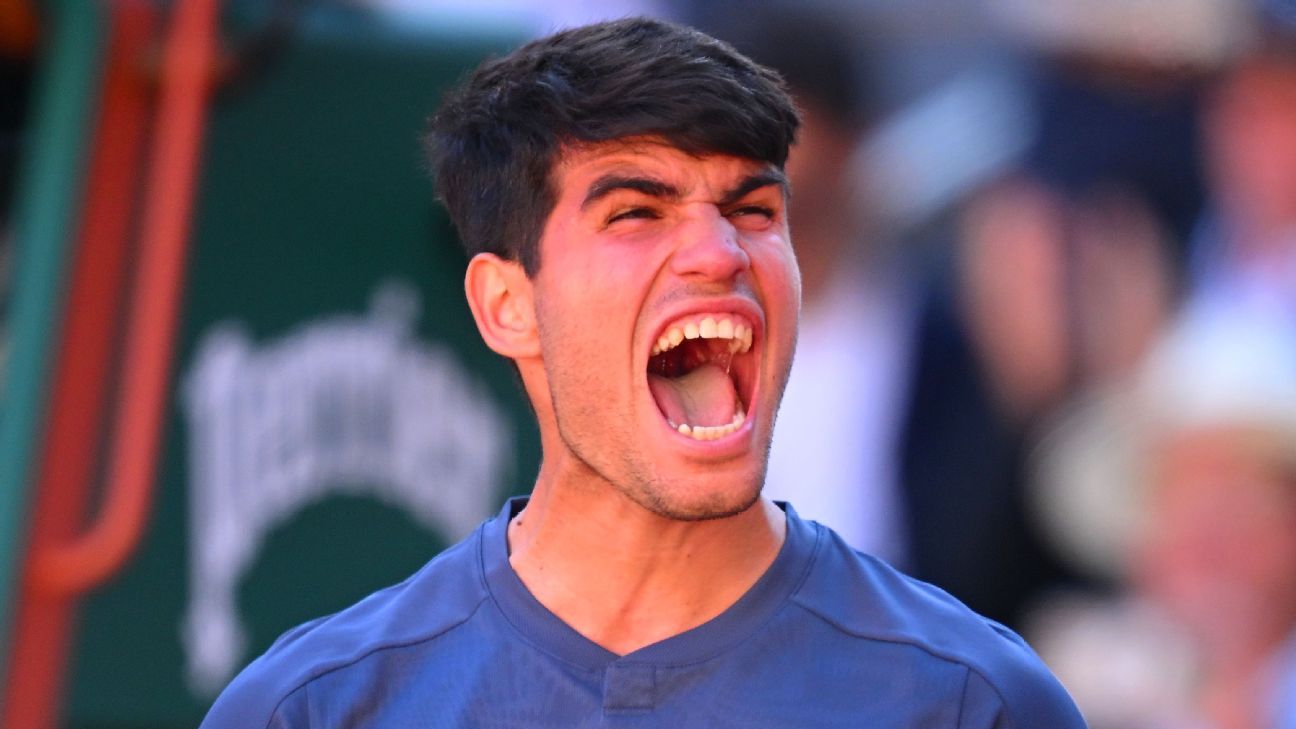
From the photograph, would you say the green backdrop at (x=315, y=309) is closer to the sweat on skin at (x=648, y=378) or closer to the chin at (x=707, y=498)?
the sweat on skin at (x=648, y=378)

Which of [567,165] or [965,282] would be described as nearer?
[567,165]

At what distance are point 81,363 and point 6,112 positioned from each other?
46cm

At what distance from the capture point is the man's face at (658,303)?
7.48 ft

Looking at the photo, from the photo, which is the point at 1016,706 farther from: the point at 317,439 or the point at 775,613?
the point at 317,439

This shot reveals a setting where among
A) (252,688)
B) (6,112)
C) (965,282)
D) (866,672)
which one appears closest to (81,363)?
(6,112)

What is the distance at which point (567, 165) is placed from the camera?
2357 millimetres

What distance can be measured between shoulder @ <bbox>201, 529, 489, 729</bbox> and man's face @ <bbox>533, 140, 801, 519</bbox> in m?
0.22

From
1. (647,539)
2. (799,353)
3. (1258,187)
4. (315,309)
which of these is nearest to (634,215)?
(647,539)

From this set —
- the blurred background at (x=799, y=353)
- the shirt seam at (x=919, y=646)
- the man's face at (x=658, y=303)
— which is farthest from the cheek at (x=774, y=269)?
the blurred background at (x=799, y=353)

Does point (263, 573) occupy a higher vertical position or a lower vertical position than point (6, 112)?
lower

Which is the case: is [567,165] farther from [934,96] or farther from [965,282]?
[934,96]

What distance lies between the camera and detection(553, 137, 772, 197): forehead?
2.30 metres

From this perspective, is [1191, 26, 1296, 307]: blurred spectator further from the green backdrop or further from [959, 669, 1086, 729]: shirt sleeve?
[959, 669, 1086, 729]: shirt sleeve

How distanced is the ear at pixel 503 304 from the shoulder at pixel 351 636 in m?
0.26
